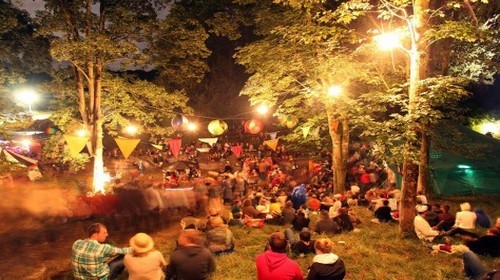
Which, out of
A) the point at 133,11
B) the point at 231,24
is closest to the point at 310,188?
the point at 231,24

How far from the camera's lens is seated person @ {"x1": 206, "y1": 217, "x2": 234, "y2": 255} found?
26.9 feet

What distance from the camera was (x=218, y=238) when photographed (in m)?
8.23

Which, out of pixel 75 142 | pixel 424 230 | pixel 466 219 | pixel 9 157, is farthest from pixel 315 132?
pixel 9 157

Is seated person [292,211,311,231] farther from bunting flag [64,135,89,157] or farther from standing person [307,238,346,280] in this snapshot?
bunting flag [64,135,89,157]

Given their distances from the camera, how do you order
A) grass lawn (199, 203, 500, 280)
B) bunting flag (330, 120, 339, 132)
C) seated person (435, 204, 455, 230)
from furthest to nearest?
1. bunting flag (330, 120, 339, 132)
2. seated person (435, 204, 455, 230)
3. grass lawn (199, 203, 500, 280)

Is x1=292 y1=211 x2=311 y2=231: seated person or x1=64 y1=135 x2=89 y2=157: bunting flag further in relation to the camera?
x1=64 y1=135 x2=89 y2=157: bunting flag

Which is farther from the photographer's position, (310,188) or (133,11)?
(310,188)

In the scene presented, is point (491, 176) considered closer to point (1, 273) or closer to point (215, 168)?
point (1, 273)

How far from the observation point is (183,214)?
1545 cm

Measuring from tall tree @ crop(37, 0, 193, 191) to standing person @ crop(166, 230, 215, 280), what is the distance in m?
10.9

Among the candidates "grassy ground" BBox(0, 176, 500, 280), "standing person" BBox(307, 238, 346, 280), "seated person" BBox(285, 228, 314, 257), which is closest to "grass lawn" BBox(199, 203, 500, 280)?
"grassy ground" BBox(0, 176, 500, 280)

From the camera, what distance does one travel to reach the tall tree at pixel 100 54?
14094mm

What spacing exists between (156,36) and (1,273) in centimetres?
1114

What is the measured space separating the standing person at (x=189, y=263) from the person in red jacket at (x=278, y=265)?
0.91 metres
